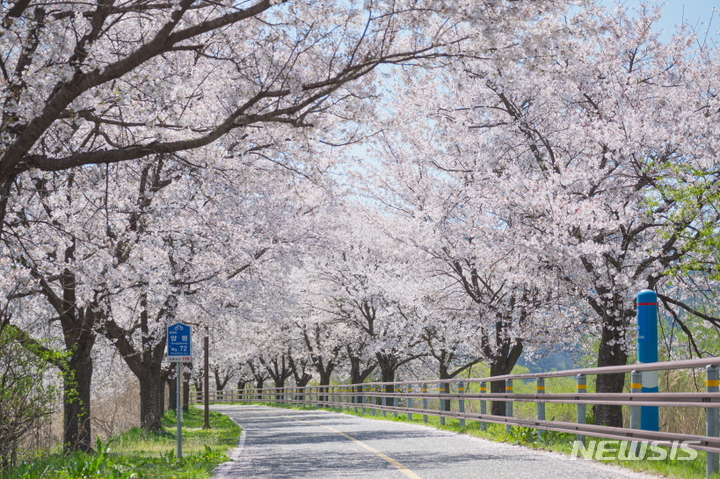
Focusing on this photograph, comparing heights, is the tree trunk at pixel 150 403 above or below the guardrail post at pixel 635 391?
below

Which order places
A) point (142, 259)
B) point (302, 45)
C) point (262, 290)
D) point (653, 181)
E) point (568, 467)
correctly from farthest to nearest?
1. point (262, 290)
2. point (142, 259)
3. point (653, 181)
4. point (302, 45)
5. point (568, 467)

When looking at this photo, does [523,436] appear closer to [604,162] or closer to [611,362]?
[611,362]

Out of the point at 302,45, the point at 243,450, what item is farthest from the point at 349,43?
the point at 243,450

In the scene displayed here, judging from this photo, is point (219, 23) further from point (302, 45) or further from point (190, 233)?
point (190, 233)

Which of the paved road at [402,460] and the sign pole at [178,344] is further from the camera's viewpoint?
the sign pole at [178,344]

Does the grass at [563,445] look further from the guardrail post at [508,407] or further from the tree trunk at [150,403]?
the tree trunk at [150,403]

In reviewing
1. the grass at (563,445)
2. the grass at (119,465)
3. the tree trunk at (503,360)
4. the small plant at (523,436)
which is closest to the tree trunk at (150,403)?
the grass at (119,465)

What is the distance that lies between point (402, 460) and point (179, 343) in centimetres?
502

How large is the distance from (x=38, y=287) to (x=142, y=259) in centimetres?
259

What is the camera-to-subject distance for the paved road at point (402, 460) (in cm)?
882

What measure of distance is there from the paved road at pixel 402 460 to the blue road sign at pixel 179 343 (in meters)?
2.11

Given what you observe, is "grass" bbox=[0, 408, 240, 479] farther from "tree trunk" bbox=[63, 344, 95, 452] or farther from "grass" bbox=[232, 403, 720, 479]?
"grass" bbox=[232, 403, 720, 479]

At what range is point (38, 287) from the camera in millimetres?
15422

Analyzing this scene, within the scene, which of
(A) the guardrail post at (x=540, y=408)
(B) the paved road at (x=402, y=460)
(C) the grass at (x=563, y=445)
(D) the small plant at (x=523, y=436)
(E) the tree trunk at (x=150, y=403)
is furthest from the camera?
(E) the tree trunk at (x=150, y=403)
